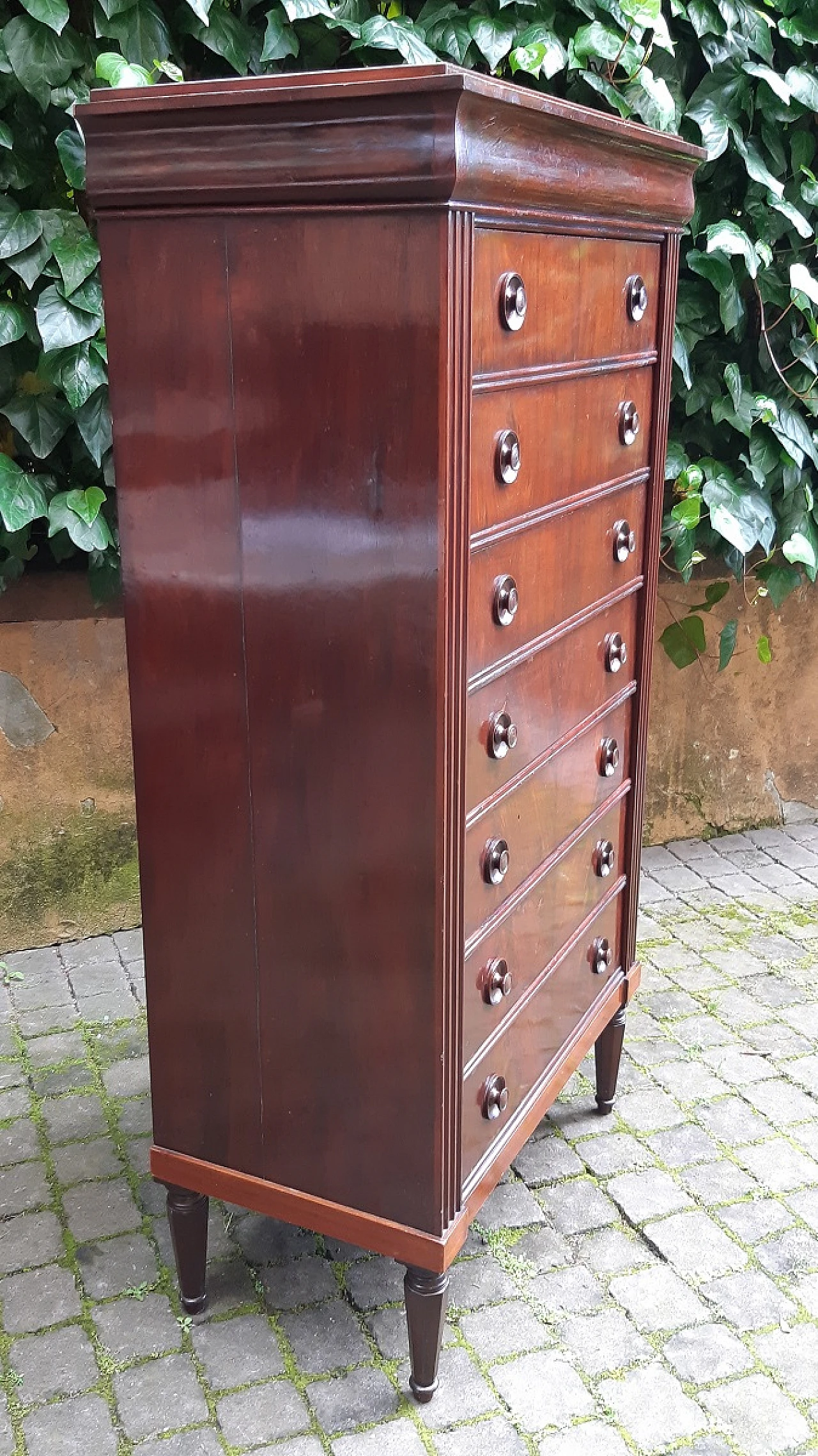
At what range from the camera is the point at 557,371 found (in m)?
2.00

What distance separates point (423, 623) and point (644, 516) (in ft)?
3.51

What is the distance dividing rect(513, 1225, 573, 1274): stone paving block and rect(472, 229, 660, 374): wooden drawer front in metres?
1.72

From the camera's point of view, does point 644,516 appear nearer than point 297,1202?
No

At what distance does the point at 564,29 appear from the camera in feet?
11.1

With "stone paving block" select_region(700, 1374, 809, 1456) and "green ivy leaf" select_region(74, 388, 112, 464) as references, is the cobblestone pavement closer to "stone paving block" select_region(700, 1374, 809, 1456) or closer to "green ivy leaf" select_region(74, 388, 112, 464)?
"stone paving block" select_region(700, 1374, 809, 1456)

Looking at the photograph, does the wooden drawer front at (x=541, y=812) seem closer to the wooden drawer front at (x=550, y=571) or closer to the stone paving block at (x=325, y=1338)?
the wooden drawer front at (x=550, y=571)

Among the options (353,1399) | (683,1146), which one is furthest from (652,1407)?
(683,1146)

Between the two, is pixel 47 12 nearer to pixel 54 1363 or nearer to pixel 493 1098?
pixel 493 1098

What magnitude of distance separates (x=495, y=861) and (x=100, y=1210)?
127cm

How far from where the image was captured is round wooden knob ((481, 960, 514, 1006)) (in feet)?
6.87

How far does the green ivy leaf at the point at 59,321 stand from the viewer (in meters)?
2.91

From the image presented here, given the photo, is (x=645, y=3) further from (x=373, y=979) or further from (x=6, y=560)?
(x=373, y=979)

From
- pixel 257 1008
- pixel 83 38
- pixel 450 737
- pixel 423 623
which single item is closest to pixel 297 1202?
pixel 257 1008

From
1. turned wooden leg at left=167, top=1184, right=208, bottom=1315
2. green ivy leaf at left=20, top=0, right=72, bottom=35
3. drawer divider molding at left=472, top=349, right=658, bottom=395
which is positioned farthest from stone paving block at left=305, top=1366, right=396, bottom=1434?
green ivy leaf at left=20, top=0, right=72, bottom=35
